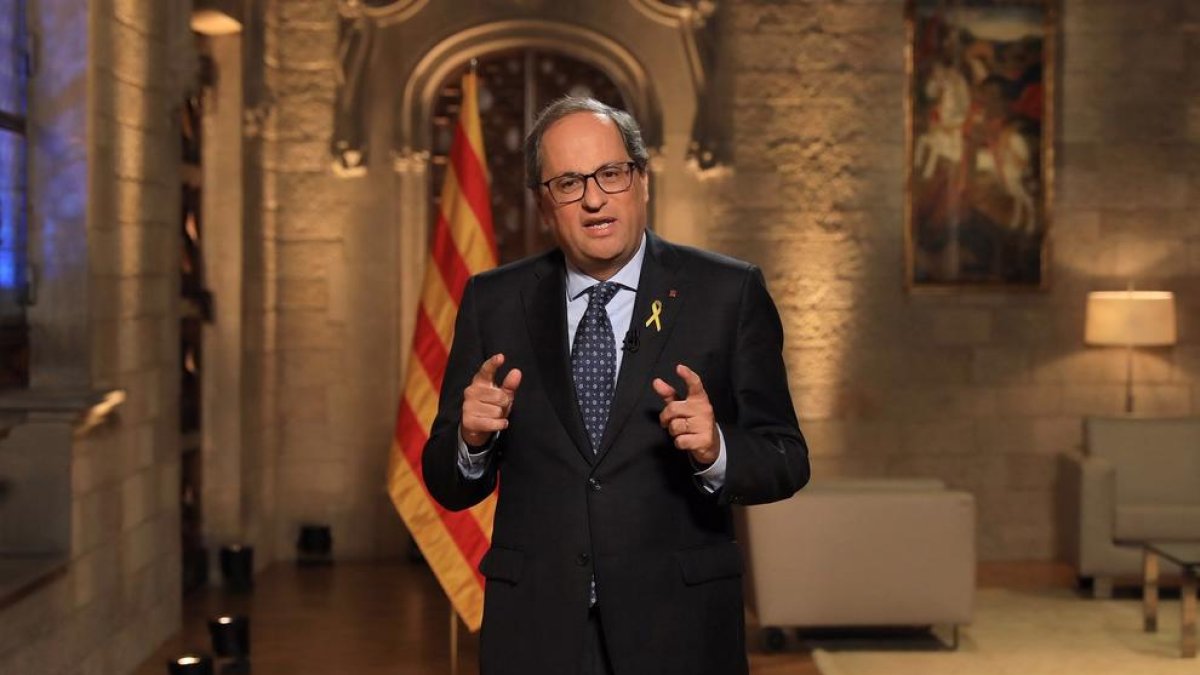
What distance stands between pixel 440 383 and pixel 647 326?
3.77 meters

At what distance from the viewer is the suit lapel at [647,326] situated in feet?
7.82

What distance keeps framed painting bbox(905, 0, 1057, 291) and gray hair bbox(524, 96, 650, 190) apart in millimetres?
7214

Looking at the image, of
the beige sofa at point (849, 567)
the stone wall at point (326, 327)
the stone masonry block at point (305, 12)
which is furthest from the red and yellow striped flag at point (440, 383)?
the stone masonry block at point (305, 12)

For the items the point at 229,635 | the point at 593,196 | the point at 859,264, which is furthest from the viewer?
the point at 859,264

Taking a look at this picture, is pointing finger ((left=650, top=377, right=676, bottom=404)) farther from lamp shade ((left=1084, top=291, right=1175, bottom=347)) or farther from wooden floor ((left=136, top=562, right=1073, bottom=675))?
lamp shade ((left=1084, top=291, right=1175, bottom=347))

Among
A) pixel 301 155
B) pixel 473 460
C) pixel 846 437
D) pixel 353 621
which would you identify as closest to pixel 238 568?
pixel 353 621

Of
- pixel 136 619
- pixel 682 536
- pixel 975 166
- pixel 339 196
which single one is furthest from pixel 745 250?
pixel 682 536

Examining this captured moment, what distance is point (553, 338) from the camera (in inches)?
96.3

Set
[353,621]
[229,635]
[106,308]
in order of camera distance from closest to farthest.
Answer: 1. [106,308]
2. [229,635]
3. [353,621]

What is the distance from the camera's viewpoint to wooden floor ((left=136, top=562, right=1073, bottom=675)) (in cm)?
667

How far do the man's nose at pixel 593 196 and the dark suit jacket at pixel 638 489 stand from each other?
15 centimetres

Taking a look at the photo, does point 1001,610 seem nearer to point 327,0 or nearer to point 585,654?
point 327,0

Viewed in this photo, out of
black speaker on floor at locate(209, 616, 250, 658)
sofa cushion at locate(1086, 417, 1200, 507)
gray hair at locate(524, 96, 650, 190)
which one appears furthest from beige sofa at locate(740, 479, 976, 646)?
gray hair at locate(524, 96, 650, 190)

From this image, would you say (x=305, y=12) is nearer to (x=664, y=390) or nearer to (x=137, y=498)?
(x=137, y=498)
